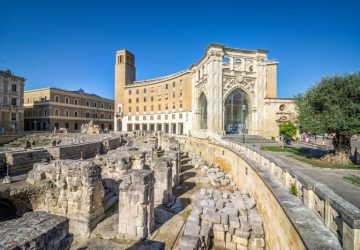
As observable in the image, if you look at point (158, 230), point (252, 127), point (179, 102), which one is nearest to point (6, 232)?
point (158, 230)

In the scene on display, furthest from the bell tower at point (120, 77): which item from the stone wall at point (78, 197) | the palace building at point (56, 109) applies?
the stone wall at point (78, 197)

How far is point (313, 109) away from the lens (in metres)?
12.3

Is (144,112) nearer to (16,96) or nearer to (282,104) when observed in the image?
(16,96)

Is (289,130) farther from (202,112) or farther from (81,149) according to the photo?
(81,149)

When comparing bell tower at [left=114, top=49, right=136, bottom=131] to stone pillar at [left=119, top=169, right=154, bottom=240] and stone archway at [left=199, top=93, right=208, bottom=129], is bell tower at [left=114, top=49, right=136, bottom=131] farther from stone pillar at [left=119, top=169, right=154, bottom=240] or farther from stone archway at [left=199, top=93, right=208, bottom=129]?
stone pillar at [left=119, top=169, right=154, bottom=240]

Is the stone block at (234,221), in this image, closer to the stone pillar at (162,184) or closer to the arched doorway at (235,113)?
the stone pillar at (162,184)

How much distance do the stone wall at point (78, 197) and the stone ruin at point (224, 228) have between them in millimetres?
3550

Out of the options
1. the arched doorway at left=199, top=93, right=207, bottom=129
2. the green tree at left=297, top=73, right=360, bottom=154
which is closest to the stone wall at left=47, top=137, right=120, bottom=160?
the arched doorway at left=199, top=93, right=207, bottom=129

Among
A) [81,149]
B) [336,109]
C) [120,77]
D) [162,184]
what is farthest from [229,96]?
[120,77]

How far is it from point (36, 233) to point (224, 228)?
6187 mm

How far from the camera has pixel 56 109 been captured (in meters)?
41.7

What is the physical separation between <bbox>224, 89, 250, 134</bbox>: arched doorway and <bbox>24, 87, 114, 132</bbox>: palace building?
109ft

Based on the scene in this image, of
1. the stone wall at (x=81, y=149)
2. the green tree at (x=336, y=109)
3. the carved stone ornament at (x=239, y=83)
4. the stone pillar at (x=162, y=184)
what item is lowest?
the stone pillar at (x=162, y=184)

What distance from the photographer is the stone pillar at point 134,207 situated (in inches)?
259
